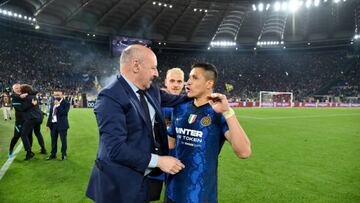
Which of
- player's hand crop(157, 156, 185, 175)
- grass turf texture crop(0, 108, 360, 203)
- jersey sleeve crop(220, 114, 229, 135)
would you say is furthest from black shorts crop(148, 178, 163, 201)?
grass turf texture crop(0, 108, 360, 203)

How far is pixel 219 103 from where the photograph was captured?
2.85 metres

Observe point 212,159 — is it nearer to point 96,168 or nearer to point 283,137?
point 96,168

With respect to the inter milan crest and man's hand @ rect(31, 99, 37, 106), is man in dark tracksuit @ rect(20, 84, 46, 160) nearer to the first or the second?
man's hand @ rect(31, 99, 37, 106)

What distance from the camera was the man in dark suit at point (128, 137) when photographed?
94.7 inches

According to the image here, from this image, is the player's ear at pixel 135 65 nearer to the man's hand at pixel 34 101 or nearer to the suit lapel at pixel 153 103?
the suit lapel at pixel 153 103

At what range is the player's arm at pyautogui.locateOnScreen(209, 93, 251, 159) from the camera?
2.82m

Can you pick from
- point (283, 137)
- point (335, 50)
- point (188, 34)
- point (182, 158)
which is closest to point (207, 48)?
point (188, 34)

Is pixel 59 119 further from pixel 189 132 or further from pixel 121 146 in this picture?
pixel 121 146

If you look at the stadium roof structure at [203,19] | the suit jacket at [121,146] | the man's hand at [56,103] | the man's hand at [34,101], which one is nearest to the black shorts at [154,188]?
the suit jacket at [121,146]

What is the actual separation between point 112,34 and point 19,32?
14678mm

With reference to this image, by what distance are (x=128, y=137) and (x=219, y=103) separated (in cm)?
92

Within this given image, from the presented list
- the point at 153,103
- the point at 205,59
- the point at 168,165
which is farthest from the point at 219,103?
the point at 205,59

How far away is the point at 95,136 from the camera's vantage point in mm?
13805

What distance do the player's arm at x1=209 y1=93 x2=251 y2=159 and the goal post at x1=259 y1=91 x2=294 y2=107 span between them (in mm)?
46772
